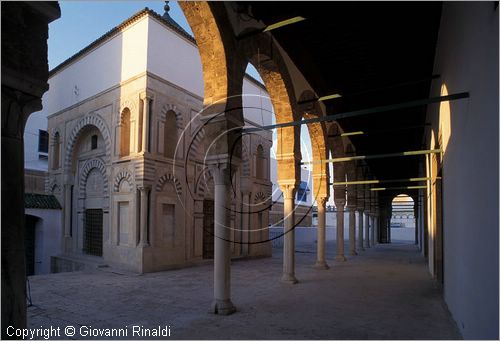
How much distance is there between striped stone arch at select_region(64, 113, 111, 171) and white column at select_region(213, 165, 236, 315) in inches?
314

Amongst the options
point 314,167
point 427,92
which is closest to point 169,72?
point 314,167

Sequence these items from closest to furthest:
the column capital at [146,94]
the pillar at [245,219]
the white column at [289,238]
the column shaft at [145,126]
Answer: the white column at [289,238] < the column shaft at [145,126] < the column capital at [146,94] < the pillar at [245,219]

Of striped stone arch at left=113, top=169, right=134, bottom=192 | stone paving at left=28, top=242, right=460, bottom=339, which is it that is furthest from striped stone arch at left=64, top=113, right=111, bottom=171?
stone paving at left=28, top=242, right=460, bottom=339

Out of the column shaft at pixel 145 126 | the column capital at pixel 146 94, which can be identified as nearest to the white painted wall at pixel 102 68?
the column capital at pixel 146 94

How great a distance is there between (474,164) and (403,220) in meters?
49.5

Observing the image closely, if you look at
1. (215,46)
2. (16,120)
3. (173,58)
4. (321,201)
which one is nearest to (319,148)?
(321,201)

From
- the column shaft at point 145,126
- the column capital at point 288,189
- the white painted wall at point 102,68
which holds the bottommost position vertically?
the column capital at point 288,189

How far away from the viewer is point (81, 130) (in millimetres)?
14453

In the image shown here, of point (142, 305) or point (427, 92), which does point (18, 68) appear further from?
point (427, 92)

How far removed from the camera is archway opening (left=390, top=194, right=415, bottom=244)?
3697 centimetres

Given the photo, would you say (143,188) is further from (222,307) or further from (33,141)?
(33,141)

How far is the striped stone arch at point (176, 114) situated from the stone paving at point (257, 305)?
5236 mm

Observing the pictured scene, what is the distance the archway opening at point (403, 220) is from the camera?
3697cm

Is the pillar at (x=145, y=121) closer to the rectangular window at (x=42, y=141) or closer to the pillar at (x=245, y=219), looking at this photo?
the pillar at (x=245, y=219)
